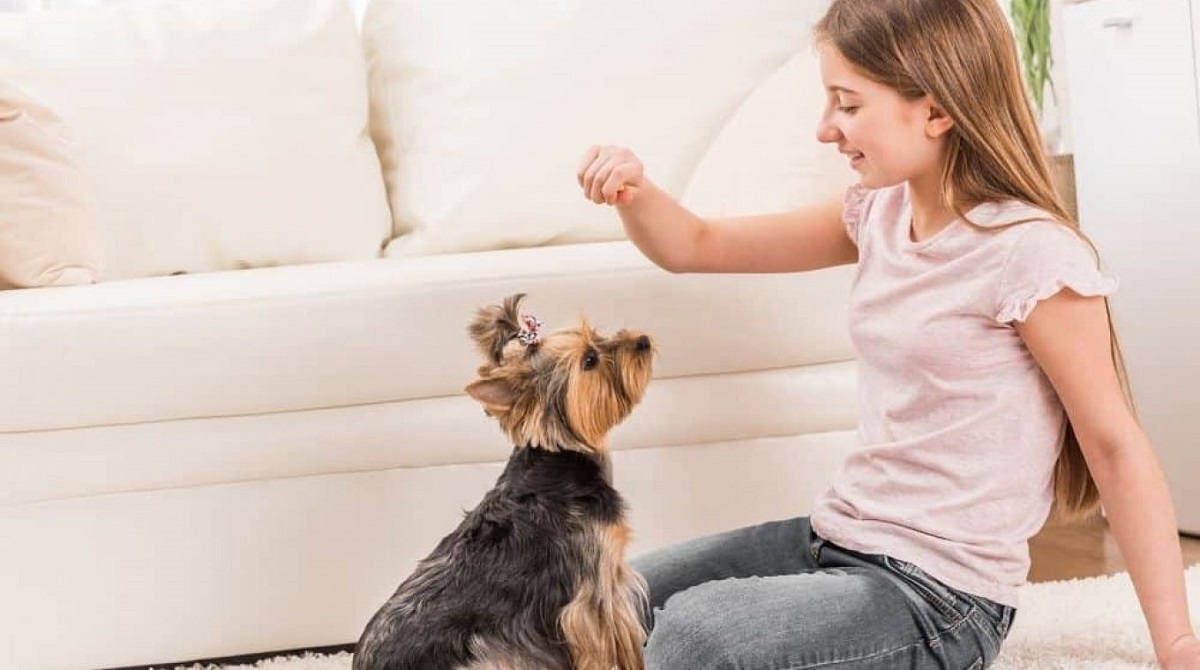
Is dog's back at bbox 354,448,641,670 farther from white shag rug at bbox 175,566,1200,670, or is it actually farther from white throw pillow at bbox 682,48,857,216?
white throw pillow at bbox 682,48,857,216

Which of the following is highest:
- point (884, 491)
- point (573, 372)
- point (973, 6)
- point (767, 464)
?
point (973, 6)

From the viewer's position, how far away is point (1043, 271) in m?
1.57

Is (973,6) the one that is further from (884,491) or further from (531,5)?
(531,5)

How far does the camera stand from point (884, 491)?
1692 millimetres

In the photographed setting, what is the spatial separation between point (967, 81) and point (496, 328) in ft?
2.05

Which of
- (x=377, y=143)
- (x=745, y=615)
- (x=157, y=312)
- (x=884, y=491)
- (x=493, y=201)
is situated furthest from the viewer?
(x=377, y=143)

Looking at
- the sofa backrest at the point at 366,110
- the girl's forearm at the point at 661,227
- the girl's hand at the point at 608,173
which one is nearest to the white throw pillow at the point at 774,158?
the sofa backrest at the point at 366,110

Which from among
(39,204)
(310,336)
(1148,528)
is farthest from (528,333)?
(39,204)

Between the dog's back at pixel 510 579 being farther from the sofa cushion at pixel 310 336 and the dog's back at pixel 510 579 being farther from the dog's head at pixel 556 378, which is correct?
the sofa cushion at pixel 310 336

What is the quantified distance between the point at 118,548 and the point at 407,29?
1402mm

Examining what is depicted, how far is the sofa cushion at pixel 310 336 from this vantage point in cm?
223

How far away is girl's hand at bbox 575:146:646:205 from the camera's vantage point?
1815 millimetres

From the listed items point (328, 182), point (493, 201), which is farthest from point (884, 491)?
point (328, 182)

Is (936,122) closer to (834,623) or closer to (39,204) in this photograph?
(834,623)
